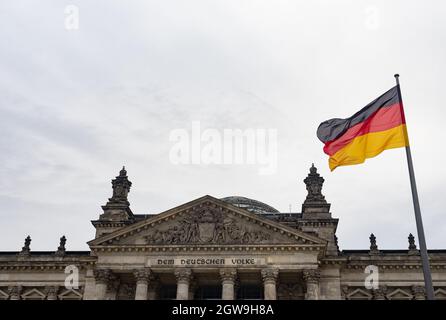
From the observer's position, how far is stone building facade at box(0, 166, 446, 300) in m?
45.9

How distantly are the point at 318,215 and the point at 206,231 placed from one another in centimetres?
1188

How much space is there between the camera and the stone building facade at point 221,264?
4591 centimetres

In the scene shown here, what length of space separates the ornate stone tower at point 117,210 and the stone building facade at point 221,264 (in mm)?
2948

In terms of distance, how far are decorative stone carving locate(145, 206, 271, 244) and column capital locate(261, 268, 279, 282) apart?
2773 mm

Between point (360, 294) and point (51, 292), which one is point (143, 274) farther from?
point (360, 294)

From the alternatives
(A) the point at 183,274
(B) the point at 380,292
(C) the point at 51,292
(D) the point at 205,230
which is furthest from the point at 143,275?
A: (B) the point at 380,292

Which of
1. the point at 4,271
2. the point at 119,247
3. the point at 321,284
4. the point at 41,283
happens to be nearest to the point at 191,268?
the point at 119,247

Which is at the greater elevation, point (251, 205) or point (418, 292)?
point (251, 205)

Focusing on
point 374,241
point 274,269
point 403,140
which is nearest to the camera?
point 403,140

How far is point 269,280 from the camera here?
44.9m

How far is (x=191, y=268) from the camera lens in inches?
1809
